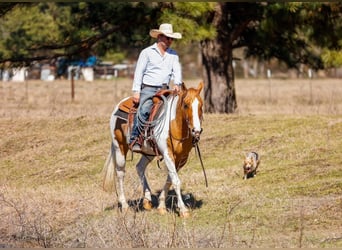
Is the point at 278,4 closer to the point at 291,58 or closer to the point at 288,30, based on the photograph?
the point at 288,30

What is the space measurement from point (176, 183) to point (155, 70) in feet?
5.19

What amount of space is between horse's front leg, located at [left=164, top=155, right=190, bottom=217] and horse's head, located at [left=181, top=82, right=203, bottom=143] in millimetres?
559

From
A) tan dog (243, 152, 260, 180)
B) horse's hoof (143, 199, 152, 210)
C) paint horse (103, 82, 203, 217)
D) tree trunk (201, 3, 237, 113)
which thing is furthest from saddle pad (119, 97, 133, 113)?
tree trunk (201, 3, 237, 113)

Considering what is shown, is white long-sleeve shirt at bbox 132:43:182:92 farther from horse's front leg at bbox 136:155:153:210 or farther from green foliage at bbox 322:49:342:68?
green foliage at bbox 322:49:342:68

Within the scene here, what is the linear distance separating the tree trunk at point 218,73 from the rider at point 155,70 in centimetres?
1294

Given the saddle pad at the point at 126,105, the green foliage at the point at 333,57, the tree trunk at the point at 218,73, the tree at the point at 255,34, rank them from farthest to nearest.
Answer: the tree trunk at the point at 218,73 → the green foliage at the point at 333,57 → the tree at the point at 255,34 → the saddle pad at the point at 126,105

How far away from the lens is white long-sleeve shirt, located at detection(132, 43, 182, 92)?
42.1ft

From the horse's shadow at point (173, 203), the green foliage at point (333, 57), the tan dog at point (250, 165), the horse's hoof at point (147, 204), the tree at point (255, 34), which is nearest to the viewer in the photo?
the horse's hoof at point (147, 204)

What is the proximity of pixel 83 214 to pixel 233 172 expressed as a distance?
395 cm

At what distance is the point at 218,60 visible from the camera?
2608 centimetres

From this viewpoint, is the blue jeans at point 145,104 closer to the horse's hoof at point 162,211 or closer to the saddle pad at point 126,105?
the saddle pad at point 126,105

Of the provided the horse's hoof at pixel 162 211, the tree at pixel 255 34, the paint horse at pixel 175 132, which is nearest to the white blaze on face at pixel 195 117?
the paint horse at pixel 175 132

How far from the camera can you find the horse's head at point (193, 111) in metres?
12.2

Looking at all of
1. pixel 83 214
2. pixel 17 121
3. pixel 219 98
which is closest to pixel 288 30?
pixel 219 98
